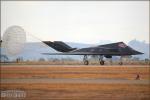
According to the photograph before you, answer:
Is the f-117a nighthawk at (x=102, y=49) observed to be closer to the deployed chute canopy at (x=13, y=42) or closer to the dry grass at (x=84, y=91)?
the deployed chute canopy at (x=13, y=42)

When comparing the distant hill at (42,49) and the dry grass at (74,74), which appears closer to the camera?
the dry grass at (74,74)

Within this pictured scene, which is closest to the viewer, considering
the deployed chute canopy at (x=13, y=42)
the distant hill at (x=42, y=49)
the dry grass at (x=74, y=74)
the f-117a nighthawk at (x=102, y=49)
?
the dry grass at (x=74, y=74)

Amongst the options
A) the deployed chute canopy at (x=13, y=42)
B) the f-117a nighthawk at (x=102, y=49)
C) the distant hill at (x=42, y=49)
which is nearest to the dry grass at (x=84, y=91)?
the distant hill at (x=42, y=49)

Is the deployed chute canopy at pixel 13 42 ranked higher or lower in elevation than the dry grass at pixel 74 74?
higher

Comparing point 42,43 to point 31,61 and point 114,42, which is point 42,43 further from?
point 114,42

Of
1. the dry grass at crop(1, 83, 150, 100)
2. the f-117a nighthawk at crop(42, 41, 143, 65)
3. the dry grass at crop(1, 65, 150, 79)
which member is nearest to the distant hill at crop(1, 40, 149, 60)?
the f-117a nighthawk at crop(42, 41, 143, 65)

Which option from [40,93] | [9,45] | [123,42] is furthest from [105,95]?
[9,45]

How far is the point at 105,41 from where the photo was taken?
21469mm

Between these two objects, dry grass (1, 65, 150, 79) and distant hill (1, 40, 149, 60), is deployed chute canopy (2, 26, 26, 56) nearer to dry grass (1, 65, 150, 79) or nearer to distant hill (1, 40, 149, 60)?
distant hill (1, 40, 149, 60)

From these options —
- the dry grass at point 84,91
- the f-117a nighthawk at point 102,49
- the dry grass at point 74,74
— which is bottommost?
the dry grass at point 84,91

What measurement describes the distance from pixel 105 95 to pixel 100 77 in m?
4.98

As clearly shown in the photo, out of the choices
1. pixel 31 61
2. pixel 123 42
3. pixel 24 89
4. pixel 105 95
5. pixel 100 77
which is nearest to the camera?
pixel 105 95

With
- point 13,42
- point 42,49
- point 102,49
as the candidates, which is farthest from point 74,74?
point 13,42

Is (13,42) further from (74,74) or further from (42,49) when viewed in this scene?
(74,74)
